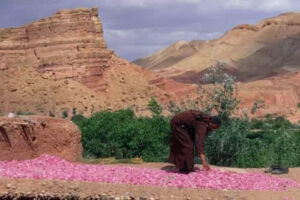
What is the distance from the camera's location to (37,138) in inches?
420

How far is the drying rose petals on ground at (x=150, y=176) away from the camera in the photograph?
8336 millimetres

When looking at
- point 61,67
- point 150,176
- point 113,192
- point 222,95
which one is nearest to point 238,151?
point 222,95

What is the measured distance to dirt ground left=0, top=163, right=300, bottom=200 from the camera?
7.34 meters

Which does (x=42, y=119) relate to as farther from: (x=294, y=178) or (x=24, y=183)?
(x=294, y=178)

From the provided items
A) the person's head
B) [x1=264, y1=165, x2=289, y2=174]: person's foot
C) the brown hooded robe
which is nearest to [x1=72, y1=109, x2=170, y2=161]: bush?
[x1=264, y1=165, x2=289, y2=174]: person's foot

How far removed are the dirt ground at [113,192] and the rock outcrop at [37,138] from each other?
2425 mm

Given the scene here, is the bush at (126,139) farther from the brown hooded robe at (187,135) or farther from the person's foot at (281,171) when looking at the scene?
the brown hooded robe at (187,135)

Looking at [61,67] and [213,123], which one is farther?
[61,67]

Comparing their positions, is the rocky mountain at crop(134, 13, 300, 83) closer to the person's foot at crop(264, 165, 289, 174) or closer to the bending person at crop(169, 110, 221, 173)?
the person's foot at crop(264, 165, 289, 174)

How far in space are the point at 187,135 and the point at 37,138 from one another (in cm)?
299

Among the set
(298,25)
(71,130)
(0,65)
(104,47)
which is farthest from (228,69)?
(71,130)

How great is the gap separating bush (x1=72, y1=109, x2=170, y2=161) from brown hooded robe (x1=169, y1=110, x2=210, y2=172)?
4656 mm

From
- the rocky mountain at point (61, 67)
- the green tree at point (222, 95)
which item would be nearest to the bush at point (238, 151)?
the green tree at point (222, 95)

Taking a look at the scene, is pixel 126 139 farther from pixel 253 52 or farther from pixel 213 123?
pixel 253 52
